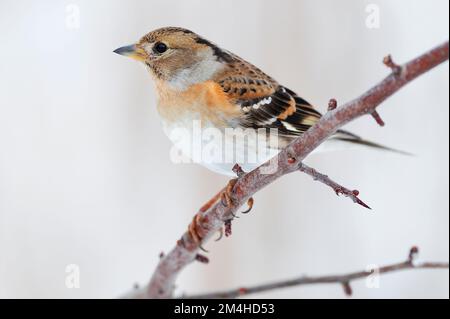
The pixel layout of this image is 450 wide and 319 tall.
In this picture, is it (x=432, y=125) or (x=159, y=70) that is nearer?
(x=159, y=70)

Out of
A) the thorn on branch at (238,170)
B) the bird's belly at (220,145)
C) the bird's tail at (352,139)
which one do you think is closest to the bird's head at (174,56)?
the bird's belly at (220,145)

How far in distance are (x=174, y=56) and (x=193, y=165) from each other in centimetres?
219

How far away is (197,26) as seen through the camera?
4789 millimetres

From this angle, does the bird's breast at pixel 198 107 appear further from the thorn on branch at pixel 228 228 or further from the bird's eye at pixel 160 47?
the thorn on branch at pixel 228 228

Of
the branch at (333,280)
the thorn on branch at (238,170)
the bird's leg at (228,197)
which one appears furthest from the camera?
the bird's leg at (228,197)

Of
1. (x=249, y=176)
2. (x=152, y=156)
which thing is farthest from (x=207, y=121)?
(x=152, y=156)

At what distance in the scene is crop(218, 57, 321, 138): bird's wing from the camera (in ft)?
8.39

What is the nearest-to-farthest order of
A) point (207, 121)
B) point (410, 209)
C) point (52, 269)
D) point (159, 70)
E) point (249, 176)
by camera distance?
1. point (249, 176)
2. point (207, 121)
3. point (159, 70)
4. point (52, 269)
5. point (410, 209)

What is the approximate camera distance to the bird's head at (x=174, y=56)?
8.69ft

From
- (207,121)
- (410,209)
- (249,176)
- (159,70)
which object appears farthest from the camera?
(410,209)

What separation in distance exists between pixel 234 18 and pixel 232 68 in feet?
6.89

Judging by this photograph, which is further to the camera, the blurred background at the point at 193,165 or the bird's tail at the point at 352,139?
the blurred background at the point at 193,165

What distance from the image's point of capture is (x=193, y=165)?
480 cm

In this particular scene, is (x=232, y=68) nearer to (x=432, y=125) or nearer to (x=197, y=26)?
(x=197, y=26)
